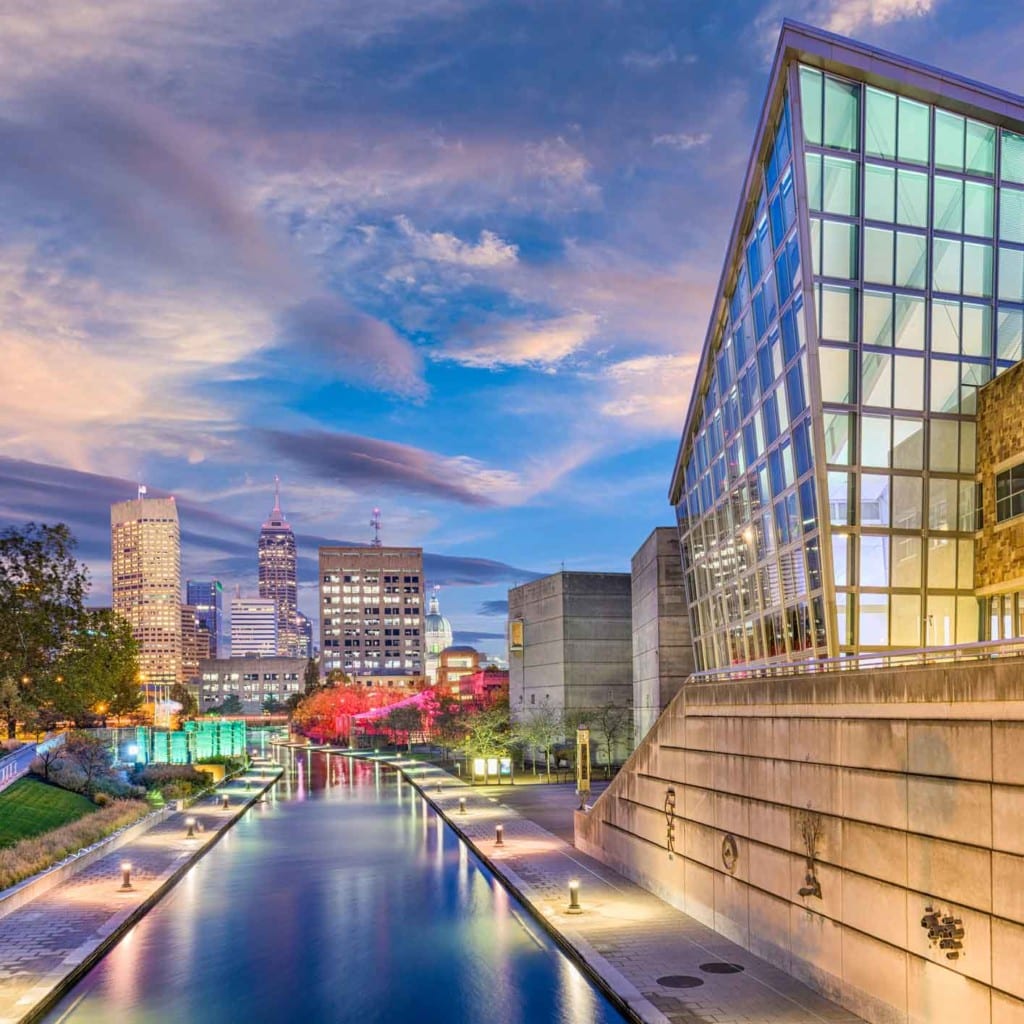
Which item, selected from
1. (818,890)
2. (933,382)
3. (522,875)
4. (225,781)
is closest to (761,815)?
(818,890)

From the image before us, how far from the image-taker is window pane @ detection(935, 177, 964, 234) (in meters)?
38.8

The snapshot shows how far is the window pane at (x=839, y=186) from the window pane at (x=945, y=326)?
454 cm

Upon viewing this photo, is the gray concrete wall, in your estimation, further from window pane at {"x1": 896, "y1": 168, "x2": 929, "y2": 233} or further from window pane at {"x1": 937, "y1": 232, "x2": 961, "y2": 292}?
window pane at {"x1": 896, "y1": 168, "x2": 929, "y2": 233}

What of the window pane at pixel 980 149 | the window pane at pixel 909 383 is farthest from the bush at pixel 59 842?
the window pane at pixel 980 149

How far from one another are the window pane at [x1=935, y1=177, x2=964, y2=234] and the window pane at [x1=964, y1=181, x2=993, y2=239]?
0.36m

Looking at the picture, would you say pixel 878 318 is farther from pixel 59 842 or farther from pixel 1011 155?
pixel 59 842

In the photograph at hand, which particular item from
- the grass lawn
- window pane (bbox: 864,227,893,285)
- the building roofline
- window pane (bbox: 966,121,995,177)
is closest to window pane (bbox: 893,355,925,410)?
window pane (bbox: 864,227,893,285)

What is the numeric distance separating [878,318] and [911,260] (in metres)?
2.54

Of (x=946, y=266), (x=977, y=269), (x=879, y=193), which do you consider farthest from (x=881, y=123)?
(x=977, y=269)

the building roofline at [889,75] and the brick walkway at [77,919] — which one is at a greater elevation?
the building roofline at [889,75]

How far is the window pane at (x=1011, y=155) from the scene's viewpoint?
39156 mm

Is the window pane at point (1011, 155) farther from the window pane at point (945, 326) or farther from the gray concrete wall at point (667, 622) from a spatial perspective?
the gray concrete wall at point (667, 622)

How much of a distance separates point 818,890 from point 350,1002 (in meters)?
8.89

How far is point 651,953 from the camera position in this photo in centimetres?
2150
